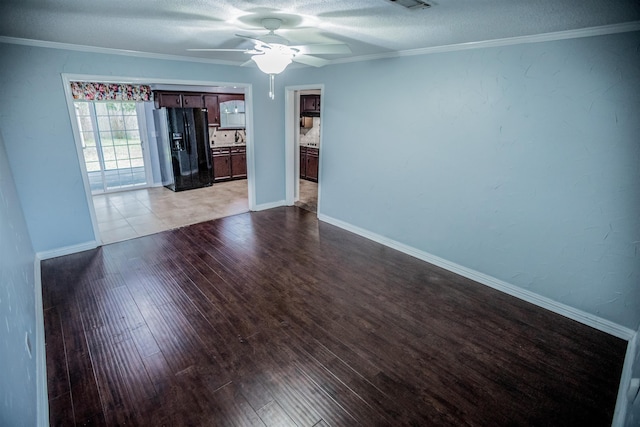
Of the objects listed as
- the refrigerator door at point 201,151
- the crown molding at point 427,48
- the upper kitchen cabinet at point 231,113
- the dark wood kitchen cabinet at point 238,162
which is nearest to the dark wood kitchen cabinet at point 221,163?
the dark wood kitchen cabinet at point 238,162

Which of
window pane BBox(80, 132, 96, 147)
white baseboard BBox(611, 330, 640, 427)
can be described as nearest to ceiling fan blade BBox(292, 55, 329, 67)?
white baseboard BBox(611, 330, 640, 427)

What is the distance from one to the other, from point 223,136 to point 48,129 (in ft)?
13.8

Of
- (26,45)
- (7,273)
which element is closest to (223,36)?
(26,45)

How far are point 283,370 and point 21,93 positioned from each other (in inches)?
149

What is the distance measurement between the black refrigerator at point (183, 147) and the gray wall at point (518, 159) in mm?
3734

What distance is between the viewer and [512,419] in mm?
1961

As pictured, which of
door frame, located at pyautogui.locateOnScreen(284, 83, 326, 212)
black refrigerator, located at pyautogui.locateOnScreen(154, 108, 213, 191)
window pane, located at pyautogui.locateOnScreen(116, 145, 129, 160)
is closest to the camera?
door frame, located at pyautogui.locateOnScreen(284, 83, 326, 212)

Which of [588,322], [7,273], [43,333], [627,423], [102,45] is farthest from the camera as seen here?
[102,45]

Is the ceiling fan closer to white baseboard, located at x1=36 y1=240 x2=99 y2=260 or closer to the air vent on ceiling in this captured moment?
the air vent on ceiling

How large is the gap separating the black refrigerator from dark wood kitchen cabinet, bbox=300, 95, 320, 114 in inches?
83.9

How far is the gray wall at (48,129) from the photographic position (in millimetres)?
3303

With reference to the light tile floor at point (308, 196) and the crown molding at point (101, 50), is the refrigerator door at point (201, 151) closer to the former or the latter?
the light tile floor at point (308, 196)

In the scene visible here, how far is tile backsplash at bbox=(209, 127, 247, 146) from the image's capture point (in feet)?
24.2

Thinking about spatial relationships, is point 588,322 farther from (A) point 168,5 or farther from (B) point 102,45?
(B) point 102,45
